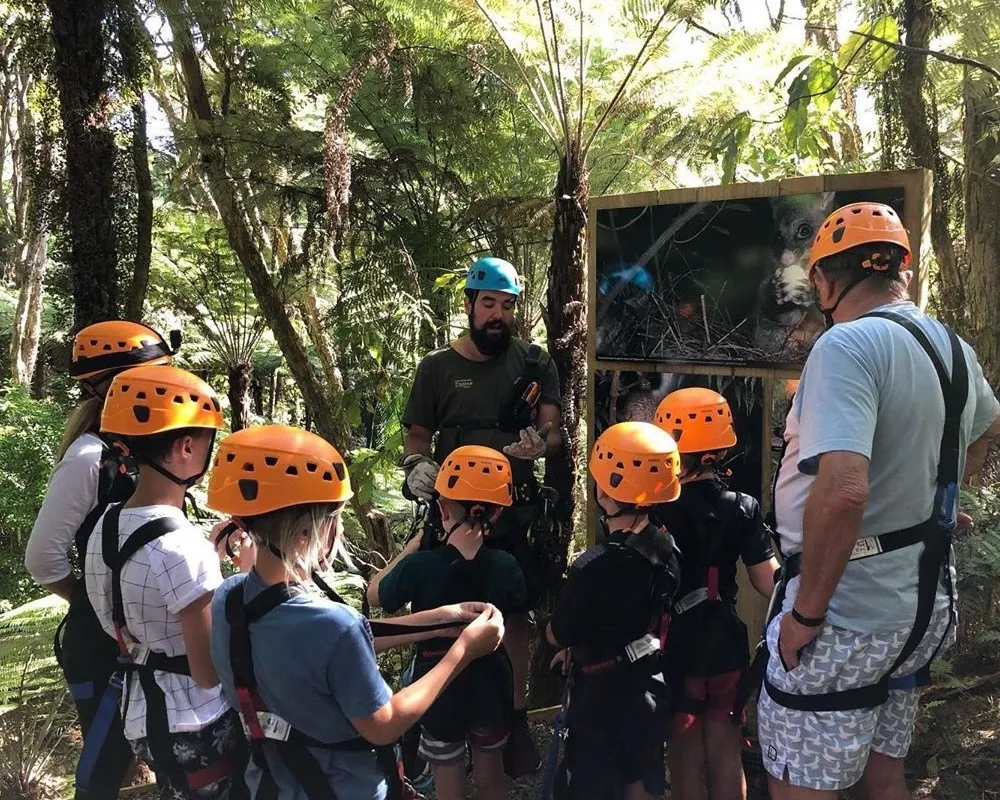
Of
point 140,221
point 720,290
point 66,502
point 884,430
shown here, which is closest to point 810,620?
point 884,430

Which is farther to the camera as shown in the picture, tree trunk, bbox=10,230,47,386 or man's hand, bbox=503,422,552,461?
tree trunk, bbox=10,230,47,386

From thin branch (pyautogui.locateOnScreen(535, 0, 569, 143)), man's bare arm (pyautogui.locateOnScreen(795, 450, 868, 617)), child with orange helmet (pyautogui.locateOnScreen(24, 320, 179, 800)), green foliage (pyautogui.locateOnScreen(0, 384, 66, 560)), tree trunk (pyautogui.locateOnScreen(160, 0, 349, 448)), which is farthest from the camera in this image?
green foliage (pyautogui.locateOnScreen(0, 384, 66, 560))

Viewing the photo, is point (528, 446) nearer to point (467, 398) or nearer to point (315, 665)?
point (467, 398)

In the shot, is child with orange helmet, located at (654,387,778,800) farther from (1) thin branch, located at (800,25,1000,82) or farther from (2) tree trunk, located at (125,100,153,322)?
(2) tree trunk, located at (125,100,153,322)

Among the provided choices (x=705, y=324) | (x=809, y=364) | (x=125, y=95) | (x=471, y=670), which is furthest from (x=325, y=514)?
(x=125, y=95)

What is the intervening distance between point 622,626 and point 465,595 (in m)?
0.61

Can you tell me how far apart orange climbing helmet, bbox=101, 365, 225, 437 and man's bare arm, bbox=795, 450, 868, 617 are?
5.88ft

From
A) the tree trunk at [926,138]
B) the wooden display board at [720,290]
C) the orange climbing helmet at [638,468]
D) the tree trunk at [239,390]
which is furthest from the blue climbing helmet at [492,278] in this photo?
→ the tree trunk at [239,390]

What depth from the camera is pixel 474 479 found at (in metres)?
2.90

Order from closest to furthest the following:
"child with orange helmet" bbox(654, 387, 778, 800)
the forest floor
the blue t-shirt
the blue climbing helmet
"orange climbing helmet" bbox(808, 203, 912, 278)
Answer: the blue t-shirt < "orange climbing helmet" bbox(808, 203, 912, 278) < "child with orange helmet" bbox(654, 387, 778, 800) < the forest floor < the blue climbing helmet

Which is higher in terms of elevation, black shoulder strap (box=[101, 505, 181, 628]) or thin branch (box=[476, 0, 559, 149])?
thin branch (box=[476, 0, 559, 149])

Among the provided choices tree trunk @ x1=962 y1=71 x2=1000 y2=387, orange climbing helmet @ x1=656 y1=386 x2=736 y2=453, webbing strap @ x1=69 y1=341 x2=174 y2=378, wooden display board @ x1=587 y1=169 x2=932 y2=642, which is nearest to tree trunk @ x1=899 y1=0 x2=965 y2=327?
tree trunk @ x1=962 y1=71 x2=1000 y2=387

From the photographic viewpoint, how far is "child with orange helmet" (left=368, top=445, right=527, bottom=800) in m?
2.81

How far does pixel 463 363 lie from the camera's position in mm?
4051
